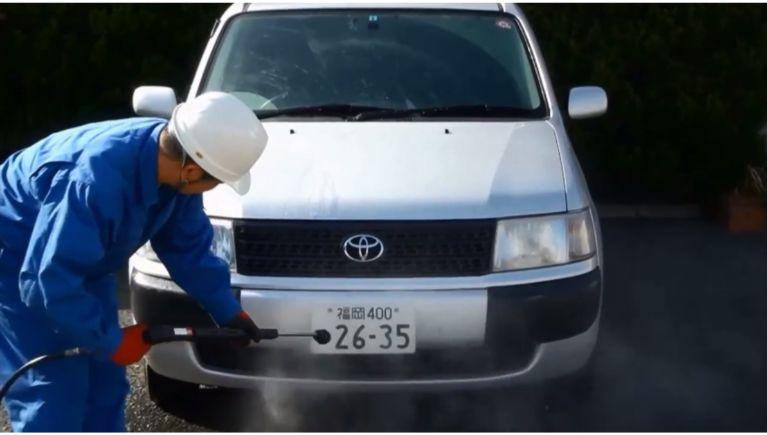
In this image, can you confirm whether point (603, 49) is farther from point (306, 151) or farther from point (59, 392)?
point (59, 392)

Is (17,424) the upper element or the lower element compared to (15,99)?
upper

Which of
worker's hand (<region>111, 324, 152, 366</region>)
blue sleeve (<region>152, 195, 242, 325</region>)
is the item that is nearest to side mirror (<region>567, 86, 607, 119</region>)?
blue sleeve (<region>152, 195, 242, 325</region>)

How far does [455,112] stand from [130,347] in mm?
2279

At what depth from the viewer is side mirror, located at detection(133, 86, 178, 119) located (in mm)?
5184

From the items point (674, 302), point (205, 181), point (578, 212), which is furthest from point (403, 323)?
point (674, 302)

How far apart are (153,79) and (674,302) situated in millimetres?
3625

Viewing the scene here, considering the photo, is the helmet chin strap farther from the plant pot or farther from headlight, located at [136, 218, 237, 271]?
the plant pot

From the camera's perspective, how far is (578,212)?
14.7ft

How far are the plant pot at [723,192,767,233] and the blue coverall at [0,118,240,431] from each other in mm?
5218

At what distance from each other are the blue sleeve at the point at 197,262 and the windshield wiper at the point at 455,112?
1572mm

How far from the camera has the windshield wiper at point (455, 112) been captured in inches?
199

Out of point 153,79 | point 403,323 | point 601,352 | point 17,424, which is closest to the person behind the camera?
point 17,424

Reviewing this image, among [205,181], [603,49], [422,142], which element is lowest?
[603,49]

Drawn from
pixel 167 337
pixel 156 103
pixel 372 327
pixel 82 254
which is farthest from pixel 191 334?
pixel 156 103
